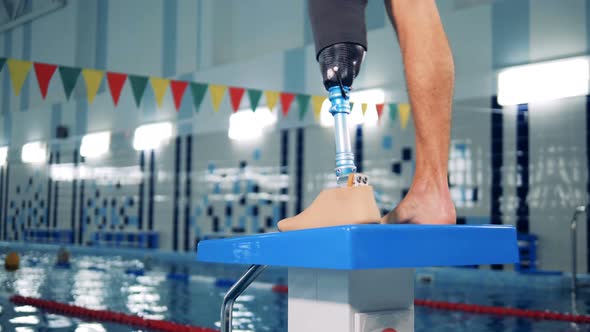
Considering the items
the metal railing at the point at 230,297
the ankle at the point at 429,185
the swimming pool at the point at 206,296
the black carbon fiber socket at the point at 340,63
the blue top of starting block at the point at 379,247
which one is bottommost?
the swimming pool at the point at 206,296

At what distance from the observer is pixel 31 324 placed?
13.9 feet

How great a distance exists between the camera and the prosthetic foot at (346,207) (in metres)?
0.99

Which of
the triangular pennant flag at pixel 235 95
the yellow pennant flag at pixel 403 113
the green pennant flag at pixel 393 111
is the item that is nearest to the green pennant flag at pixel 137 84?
the triangular pennant flag at pixel 235 95

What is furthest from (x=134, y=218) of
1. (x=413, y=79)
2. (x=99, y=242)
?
(x=413, y=79)

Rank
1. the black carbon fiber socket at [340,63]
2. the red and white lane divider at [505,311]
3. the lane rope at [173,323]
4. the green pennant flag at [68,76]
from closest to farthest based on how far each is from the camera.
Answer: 1. the black carbon fiber socket at [340,63]
2. the lane rope at [173,323]
3. the red and white lane divider at [505,311]
4. the green pennant flag at [68,76]

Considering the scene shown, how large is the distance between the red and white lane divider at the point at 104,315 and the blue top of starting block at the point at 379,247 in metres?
3.10

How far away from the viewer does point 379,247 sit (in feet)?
2.92

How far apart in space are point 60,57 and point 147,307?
11.1m

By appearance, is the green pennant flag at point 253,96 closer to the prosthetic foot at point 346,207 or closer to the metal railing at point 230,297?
the metal railing at point 230,297

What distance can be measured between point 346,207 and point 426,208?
18 centimetres

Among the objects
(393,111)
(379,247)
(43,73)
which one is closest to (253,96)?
(393,111)

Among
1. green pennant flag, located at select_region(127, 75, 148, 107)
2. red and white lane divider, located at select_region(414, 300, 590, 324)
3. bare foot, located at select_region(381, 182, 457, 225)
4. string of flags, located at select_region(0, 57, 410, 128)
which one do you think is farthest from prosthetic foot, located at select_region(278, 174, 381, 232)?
green pennant flag, located at select_region(127, 75, 148, 107)

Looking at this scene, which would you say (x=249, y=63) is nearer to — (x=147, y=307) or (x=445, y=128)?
(x=147, y=307)

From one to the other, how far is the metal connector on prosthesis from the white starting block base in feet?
0.59
